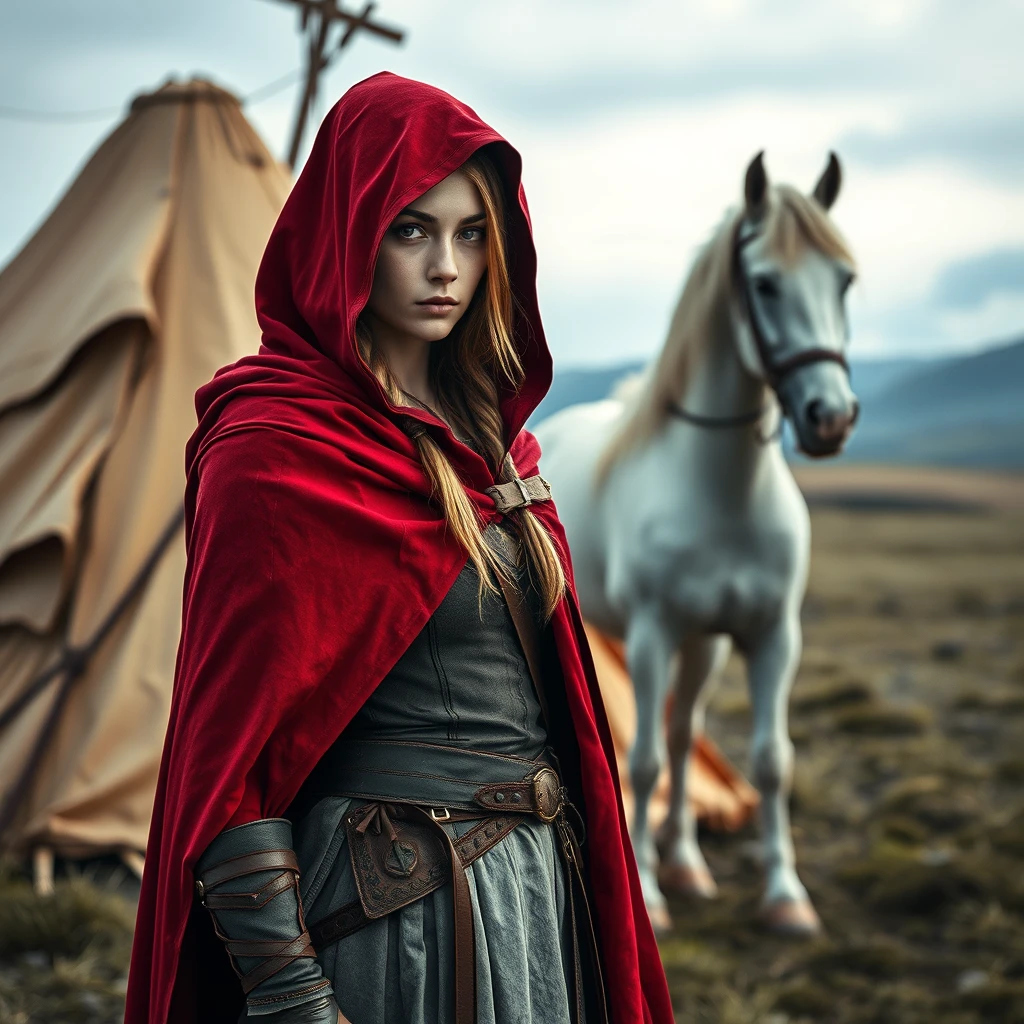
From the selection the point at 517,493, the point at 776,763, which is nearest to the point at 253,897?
the point at 517,493

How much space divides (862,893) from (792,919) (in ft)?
1.84

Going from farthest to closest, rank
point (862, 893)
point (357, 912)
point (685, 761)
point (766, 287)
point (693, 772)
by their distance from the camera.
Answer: point (693, 772), point (685, 761), point (862, 893), point (766, 287), point (357, 912)

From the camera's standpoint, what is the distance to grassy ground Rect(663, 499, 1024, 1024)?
3881 mm

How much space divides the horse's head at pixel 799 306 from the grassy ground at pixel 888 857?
1791 millimetres

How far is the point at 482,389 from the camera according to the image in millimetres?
1918

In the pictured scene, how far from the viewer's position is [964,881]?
4.64 m

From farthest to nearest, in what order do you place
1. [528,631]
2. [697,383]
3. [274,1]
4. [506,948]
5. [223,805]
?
[274,1], [697,383], [528,631], [506,948], [223,805]

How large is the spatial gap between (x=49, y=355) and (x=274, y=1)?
238cm

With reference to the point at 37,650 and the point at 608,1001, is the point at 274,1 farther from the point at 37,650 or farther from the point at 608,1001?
the point at 608,1001

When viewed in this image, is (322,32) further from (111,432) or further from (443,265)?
(443,265)

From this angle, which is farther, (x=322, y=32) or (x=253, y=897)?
(x=322, y=32)

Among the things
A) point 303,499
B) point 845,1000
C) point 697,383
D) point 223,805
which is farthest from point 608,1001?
point 697,383

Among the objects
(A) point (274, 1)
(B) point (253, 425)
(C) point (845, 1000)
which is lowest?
(C) point (845, 1000)

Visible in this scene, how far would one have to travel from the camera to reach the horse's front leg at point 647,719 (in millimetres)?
4355
